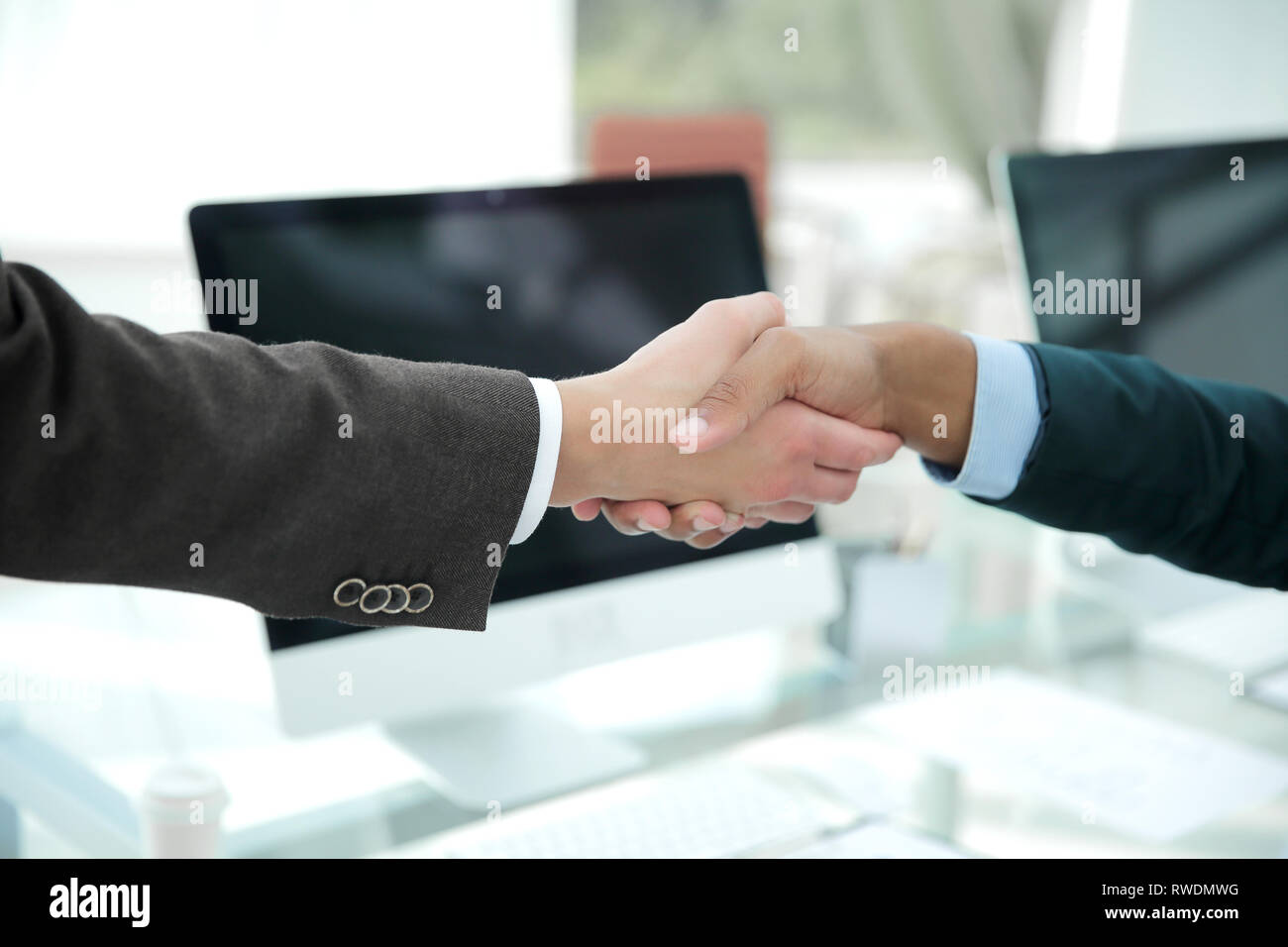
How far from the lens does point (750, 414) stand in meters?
1.14

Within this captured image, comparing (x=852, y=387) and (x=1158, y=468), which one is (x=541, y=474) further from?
(x=1158, y=468)

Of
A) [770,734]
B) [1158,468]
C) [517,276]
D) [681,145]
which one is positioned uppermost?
[681,145]

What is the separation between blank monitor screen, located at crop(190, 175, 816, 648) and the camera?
1.11 meters

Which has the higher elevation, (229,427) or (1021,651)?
(229,427)

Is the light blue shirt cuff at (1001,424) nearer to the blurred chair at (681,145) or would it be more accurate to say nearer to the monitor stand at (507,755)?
the monitor stand at (507,755)

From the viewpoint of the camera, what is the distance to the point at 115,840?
105 cm

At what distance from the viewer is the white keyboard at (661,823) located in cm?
106

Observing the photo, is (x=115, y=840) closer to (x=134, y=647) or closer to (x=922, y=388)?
(x=134, y=647)

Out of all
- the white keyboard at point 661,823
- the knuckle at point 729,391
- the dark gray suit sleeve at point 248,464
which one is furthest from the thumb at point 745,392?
the white keyboard at point 661,823

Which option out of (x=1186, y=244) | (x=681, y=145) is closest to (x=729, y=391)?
(x=1186, y=244)

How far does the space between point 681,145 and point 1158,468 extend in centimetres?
209

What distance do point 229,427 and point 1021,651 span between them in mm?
1131
